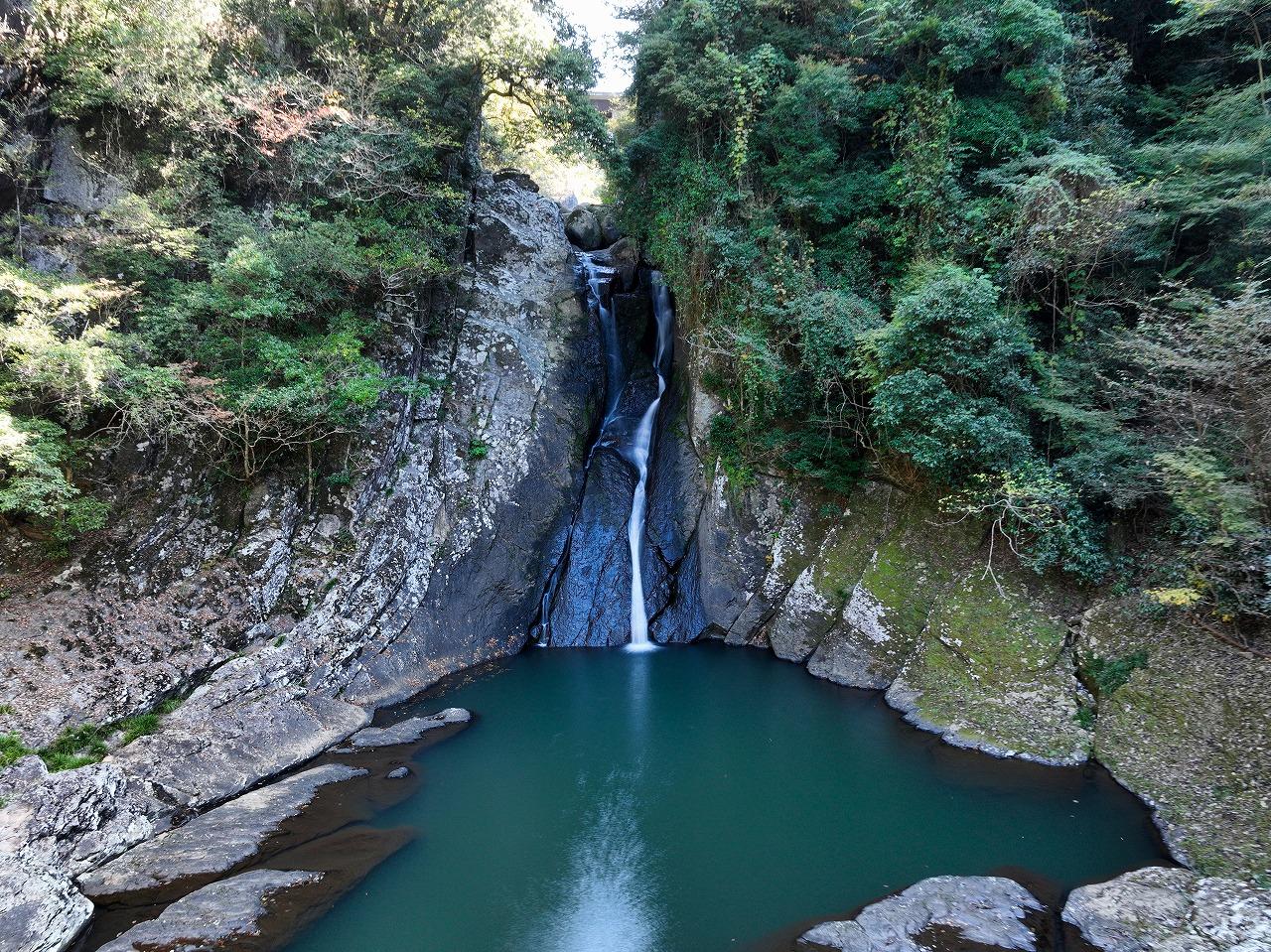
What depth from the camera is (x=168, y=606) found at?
934 cm

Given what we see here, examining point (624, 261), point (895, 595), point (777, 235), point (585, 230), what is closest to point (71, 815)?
point (895, 595)

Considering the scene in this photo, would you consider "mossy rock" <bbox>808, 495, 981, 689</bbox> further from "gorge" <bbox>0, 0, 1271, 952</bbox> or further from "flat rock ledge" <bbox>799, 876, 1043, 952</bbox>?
"flat rock ledge" <bbox>799, 876, 1043, 952</bbox>

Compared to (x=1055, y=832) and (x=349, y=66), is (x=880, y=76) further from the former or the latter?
(x=1055, y=832)

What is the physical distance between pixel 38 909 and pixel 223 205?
1098 cm

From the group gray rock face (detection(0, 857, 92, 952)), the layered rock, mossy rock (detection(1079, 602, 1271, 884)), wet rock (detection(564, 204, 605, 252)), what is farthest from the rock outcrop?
gray rock face (detection(0, 857, 92, 952))

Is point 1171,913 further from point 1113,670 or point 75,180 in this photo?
point 75,180

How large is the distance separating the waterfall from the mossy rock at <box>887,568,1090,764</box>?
198 inches

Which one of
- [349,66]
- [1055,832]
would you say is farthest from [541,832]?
[349,66]

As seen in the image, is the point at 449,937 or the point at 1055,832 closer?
the point at 449,937

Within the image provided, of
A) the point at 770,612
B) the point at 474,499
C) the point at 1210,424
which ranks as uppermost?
the point at 1210,424

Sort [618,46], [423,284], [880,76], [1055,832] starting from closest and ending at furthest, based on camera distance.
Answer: [1055,832] → [880,76] → [423,284] → [618,46]

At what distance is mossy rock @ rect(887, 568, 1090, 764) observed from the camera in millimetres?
8086

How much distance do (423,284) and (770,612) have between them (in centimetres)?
977

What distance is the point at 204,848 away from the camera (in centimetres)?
631
